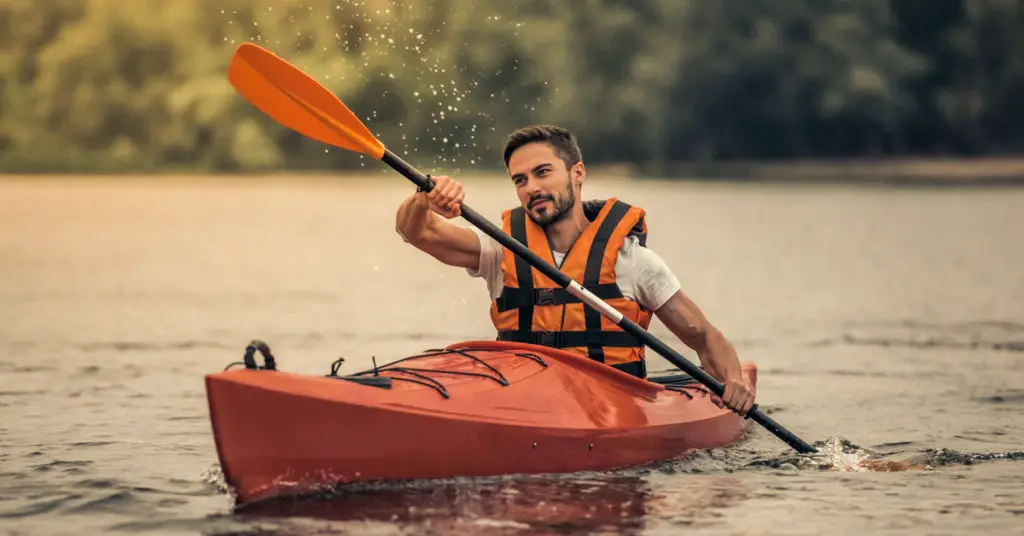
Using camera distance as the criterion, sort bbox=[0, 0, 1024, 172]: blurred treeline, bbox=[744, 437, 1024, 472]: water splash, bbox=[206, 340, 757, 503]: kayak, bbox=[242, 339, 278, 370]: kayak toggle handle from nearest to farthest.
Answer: bbox=[242, 339, 278, 370]: kayak toggle handle, bbox=[206, 340, 757, 503]: kayak, bbox=[744, 437, 1024, 472]: water splash, bbox=[0, 0, 1024, 172]: blurred treeline

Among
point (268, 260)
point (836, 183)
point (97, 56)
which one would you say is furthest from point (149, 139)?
point (268, 260)

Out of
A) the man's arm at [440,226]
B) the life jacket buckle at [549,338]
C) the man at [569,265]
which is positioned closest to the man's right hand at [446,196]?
the man's arm at [440,226]

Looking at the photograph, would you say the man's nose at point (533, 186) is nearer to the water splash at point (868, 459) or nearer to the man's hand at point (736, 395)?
the man's hand at point (736, 395)

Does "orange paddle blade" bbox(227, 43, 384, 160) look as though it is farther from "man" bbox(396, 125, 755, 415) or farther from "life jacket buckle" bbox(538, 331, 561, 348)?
"life jacket buckle" bbox(538, 331, 561, 348)

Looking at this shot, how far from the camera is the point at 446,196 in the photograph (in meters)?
5.93

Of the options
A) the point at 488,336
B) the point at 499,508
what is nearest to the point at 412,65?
the point at 488,336

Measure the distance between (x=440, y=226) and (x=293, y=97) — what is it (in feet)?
2.59

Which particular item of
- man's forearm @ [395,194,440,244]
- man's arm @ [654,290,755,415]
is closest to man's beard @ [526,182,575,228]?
man's forearm @ [395,194,440,244]

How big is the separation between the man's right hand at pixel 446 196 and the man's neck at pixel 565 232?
0.53m

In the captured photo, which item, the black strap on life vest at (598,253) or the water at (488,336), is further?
the black strap on life vest at (598,253)

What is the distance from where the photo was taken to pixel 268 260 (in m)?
19.8

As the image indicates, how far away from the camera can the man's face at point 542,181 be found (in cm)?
625

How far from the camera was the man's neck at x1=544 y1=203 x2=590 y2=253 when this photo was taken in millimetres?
6383

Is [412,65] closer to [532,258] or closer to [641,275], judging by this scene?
[641,275]
